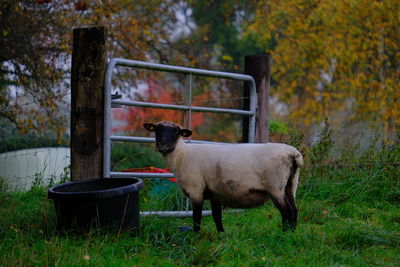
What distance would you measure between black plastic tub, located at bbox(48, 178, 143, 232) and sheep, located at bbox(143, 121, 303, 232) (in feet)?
1.75

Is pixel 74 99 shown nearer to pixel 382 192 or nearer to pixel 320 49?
pixel 382 192

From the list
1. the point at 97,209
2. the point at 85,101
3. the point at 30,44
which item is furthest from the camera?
the point at 30,44

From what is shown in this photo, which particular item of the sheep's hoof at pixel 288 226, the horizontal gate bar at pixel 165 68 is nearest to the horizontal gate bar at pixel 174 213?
the sheep's hoof at pixel 288 226

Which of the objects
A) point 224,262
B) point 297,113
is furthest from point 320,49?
point 224,262

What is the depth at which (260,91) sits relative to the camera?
6355 mm

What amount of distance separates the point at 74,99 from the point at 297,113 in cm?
1366

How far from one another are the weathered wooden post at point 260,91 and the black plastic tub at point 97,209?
2.45m

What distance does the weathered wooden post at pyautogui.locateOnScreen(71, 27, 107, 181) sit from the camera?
4945 mm

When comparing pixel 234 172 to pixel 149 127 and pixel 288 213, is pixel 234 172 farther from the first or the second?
pixel 149 127

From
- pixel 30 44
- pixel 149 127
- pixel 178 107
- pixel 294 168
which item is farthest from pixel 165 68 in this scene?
pixel 30 44

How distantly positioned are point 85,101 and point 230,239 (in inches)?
78.1

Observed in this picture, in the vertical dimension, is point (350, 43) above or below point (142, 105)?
above

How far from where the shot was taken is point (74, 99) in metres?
4.96

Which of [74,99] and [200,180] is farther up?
A: [74,99]
